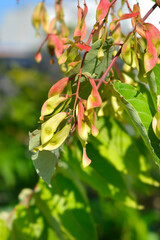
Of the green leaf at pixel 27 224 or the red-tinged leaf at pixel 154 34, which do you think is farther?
the green leaf at pixel 27 224

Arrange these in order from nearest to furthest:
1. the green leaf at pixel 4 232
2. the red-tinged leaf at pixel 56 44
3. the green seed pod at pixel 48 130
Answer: the green seed pod at pixel 48 130 < the red-tinged leaf at pixel 56 44 < the green leaf at pixel 4 232

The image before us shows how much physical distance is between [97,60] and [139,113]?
0.33ft

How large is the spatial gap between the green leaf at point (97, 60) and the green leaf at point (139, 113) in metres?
0.04

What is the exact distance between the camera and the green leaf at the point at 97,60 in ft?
1.52

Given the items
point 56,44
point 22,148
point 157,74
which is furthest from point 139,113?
point 22,148

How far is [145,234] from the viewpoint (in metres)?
1.82

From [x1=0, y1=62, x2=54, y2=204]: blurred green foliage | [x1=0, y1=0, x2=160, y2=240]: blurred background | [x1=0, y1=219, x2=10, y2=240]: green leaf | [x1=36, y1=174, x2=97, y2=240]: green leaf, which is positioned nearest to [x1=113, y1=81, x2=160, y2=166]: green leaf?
[x1=36, y1=174, x2=97, y2=240]: green leaf

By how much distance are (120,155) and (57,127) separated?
0.96 ft

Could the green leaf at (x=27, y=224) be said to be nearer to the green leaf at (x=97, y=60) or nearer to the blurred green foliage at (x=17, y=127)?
the green leaf at (x=97, y=60)

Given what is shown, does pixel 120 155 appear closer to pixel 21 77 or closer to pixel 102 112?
pixel 102 112

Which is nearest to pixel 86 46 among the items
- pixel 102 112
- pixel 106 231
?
pixel 102 112

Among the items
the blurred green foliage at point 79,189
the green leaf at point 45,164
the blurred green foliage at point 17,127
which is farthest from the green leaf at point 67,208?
the blurred green foliage at point 17,127

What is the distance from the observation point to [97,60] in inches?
18.7

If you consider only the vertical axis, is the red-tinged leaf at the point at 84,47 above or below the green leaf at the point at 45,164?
above
